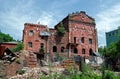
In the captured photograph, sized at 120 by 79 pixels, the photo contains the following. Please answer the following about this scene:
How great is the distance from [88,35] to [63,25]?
18.2 ft

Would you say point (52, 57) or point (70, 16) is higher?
point (70, 16)

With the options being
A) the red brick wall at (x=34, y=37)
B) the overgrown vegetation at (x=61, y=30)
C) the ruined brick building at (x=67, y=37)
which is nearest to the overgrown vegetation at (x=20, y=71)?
the ruined brick building at (x=67, y=37)

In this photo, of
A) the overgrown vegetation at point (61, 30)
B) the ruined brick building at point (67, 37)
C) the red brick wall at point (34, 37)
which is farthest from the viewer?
the overgrown vegetation at point (61, 30)

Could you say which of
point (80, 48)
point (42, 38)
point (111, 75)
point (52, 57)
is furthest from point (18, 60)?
point (80, 48)

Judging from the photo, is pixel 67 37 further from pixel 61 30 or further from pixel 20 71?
pixel 20 71

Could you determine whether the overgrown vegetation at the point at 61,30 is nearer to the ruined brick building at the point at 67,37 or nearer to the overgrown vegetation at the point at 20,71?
the ruined brick building at the point at 67,37

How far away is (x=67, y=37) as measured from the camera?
49438 mm

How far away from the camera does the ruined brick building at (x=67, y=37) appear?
47.1 meters

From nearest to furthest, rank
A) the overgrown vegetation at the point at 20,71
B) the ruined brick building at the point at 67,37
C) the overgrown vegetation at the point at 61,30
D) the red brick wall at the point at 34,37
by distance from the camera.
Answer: the overgrown vegetation at the point at 20,71, the red brick wall at the point at 34,37, the ruined brick building at the point at 67,37, the overgrown vegetation at the point at 61,30

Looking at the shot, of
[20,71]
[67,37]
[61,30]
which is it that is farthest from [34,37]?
[20,71]

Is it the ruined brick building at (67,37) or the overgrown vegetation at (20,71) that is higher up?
the ruined brick building at (67,37)

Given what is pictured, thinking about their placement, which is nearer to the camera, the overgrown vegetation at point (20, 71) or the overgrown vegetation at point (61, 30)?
the overgrown vegetation at point (20, 71)

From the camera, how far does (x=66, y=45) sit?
4916 centimetres

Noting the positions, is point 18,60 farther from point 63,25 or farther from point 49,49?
point 63,25
